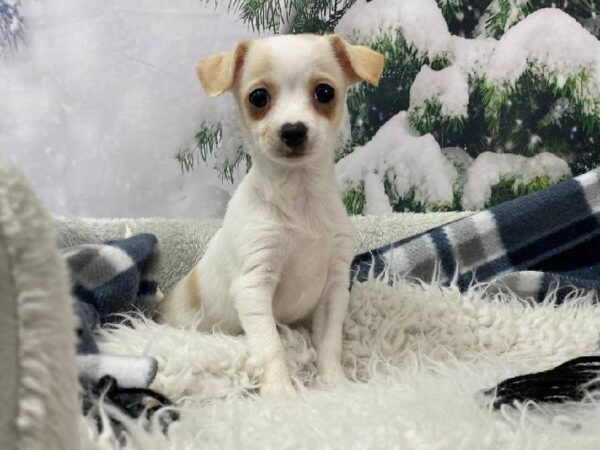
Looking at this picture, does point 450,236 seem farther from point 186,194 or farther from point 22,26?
point 22,26

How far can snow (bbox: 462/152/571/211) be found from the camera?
7.52 ft

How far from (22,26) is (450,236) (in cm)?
148

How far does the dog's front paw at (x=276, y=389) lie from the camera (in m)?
1.15

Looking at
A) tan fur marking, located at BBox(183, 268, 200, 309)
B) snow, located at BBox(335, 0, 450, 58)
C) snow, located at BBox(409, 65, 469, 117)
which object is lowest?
tan fur marking, located at BBox(183, 268, 200, 309)

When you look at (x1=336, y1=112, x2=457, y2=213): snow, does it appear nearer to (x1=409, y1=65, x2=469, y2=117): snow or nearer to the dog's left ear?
(x1=409, y1=65, x2=469, y2=117): snow

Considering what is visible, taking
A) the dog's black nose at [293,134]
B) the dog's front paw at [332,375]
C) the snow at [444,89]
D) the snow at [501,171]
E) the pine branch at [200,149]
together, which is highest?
the dog's black nose at [293,134]

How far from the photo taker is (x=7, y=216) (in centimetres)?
44

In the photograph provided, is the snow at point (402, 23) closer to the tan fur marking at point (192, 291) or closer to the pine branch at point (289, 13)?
the pine branch at point (289, 13)

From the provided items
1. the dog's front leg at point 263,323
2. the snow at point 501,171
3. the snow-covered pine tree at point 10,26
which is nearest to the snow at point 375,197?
the snow at point 501,171

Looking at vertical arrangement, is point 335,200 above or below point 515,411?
above

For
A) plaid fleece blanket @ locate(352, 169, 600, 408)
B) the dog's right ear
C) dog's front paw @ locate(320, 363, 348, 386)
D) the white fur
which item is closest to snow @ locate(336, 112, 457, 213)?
plaid fleece blanket @ locate(352, 169, 600, 408)

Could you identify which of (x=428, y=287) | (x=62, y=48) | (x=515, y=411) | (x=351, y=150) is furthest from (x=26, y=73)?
(x=515, y=411)

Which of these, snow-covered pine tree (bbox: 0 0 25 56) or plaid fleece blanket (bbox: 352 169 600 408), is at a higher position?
snow-covered pine tree (bbox: 0 0 25 56)

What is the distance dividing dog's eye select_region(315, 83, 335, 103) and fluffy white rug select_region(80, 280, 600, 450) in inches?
16.8
